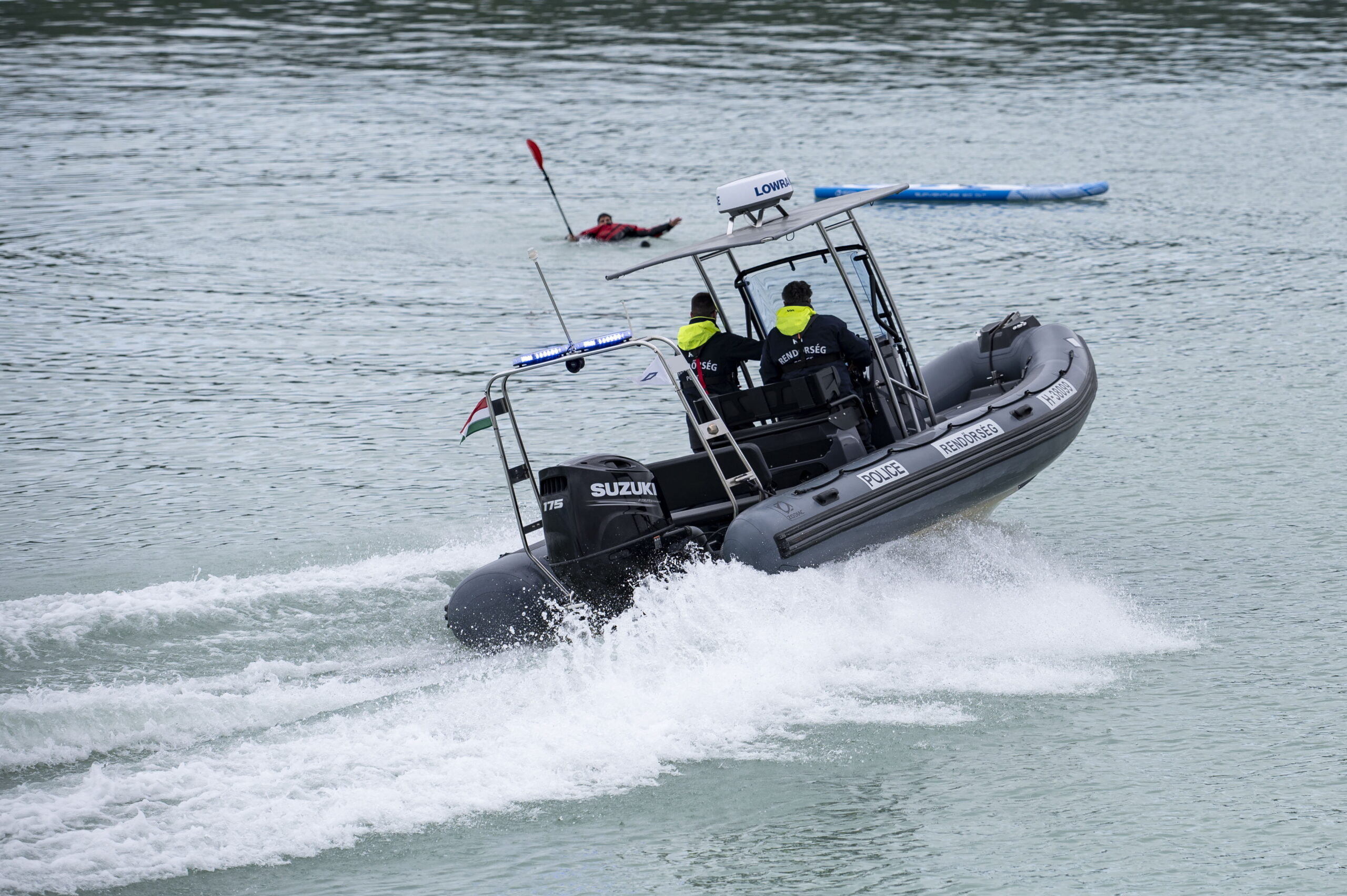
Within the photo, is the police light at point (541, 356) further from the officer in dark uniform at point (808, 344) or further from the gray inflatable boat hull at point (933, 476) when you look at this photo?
A: the officer in dark uniform at point (808, 344)

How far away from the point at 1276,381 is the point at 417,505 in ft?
20.1

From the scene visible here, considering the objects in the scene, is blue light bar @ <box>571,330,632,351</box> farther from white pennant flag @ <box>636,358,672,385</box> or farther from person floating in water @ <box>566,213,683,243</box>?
person floating in water @ <box>566,213,683,243</box>

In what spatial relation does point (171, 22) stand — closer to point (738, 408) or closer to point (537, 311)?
point (537, 311)

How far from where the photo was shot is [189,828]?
16.7ft

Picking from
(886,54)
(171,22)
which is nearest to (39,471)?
(886,54)

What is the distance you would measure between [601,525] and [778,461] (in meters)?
1.12

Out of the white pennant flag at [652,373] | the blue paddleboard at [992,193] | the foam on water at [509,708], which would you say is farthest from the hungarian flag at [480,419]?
the blue paddleboard at [992,193]

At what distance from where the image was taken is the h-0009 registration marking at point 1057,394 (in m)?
7.60

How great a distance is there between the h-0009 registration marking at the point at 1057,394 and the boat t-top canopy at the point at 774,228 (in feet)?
4.07

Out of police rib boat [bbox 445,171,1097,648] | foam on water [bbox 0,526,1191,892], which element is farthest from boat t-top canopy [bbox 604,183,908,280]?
foam on water [bbox 0,526,1191,892]

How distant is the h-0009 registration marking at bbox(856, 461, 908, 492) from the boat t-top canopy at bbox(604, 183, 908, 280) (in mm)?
1083

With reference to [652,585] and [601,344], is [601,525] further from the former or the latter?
[601,344]

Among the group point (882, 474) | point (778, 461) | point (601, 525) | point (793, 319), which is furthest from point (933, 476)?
point (601, 525)

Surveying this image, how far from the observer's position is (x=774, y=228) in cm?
698
